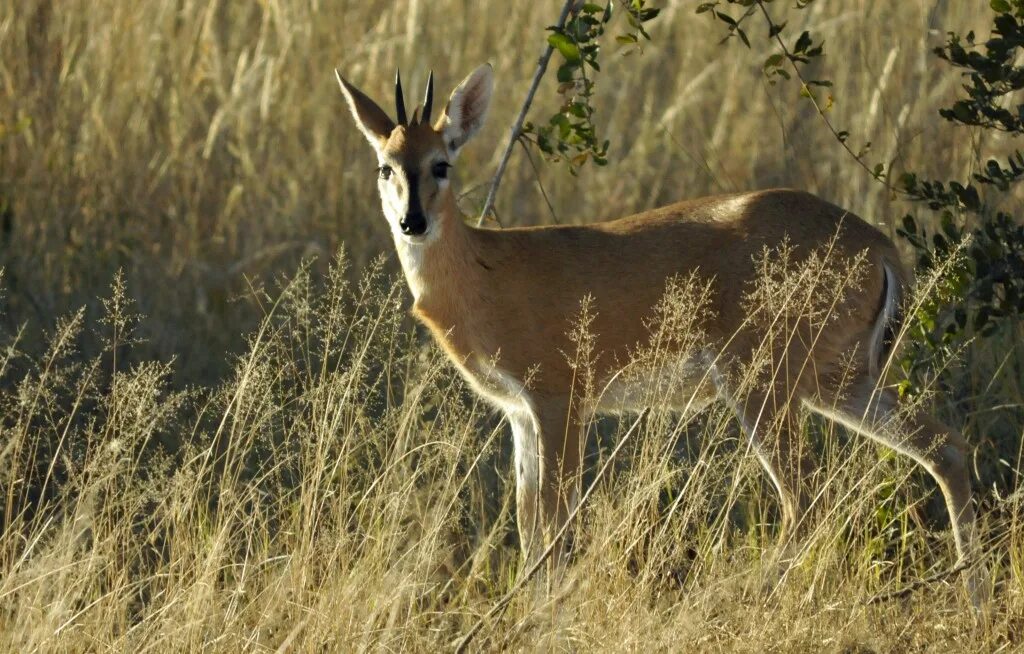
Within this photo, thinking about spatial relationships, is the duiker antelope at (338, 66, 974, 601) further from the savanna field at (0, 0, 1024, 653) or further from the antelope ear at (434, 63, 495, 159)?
the savanna field at (0, 0, 1024, 653)

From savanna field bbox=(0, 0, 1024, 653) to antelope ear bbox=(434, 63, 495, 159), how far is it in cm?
36

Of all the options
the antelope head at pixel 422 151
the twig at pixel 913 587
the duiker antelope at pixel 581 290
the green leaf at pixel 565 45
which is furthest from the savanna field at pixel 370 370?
the green leaf at pixel 565 45

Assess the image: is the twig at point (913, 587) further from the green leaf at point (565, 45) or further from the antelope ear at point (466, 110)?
the antelope ear at point (466, 110)

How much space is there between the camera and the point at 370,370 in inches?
252

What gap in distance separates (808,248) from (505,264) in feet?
3.34

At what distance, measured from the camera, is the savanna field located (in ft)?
12.5

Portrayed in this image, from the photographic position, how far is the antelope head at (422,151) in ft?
16.9

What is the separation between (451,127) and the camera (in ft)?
17.9

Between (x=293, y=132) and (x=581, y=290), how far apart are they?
361cm

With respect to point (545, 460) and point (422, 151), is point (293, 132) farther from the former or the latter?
point (545, 460)

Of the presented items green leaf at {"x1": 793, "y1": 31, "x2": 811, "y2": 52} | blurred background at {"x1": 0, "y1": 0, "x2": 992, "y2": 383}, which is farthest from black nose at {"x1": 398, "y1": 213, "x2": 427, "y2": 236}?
blurred background at {"x1": 0, "y1": 0, "x2": 992, "y2": 383}

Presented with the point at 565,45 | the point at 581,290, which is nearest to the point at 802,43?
the point at 565,45

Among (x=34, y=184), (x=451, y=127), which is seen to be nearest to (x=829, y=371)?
(x=451, y=127)

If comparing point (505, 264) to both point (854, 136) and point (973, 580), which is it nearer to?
point (973, 580)
